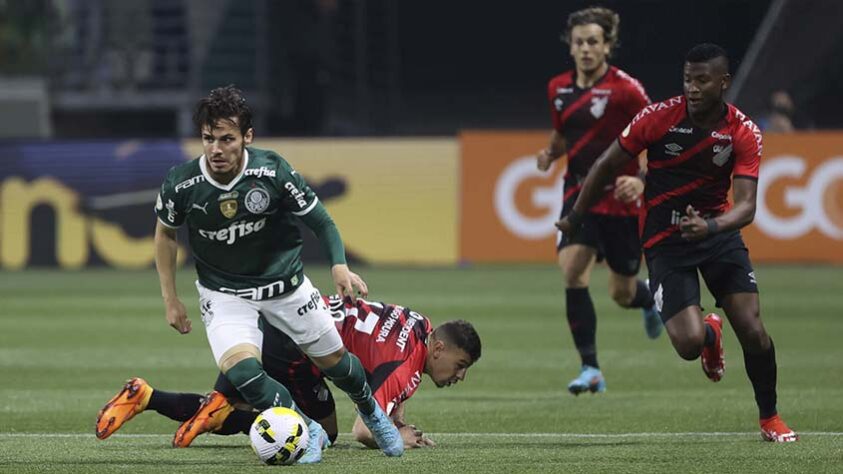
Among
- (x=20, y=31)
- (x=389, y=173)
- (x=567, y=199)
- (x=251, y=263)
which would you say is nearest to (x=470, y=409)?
(x=567, y=199)

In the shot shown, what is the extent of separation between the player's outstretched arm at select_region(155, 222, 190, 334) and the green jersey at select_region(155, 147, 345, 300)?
9cm

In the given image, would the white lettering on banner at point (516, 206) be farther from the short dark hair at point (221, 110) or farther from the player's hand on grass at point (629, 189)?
the short dark hair at point (221, 110)

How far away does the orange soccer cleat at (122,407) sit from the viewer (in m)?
7.64

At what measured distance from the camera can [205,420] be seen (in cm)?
781

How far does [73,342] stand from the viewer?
1385 cm

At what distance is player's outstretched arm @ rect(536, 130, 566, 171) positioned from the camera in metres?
10.6

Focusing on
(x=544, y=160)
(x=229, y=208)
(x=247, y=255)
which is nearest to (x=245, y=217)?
(x=229, y=208)

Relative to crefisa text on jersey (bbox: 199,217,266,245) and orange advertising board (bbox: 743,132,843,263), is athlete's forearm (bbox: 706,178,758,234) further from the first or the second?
orange advertising board (bbox: 743,132,843,263)

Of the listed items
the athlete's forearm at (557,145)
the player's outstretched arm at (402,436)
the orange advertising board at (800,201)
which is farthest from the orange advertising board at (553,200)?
the player's outstretched arm at (402,436)

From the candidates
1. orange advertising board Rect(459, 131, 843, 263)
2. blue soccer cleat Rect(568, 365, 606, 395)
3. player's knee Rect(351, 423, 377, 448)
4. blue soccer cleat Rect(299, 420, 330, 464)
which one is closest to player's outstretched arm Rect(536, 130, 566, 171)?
blue soccer cleat Rect(568, 365, 606, 395)

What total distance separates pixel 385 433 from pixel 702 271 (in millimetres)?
1892

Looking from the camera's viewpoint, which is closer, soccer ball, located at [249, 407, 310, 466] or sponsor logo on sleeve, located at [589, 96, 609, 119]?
soccer ball, located at [249, 407, 310, 466]

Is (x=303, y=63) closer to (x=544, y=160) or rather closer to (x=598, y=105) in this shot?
(x=598, y=105)

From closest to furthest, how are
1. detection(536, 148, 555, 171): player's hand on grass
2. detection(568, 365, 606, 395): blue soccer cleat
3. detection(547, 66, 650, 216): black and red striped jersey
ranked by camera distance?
1. detection(568, 365, 606, 395): blue soccer cleat
2. detection(536, 148, 555, 171): player's hand on grass
3. detection(547, 66, 650, 216): black and red striped jersey
